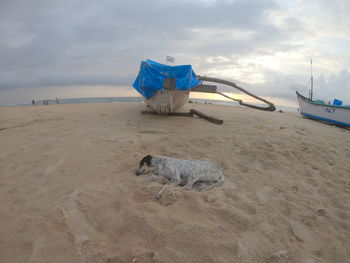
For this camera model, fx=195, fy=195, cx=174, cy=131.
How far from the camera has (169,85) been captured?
7.45m

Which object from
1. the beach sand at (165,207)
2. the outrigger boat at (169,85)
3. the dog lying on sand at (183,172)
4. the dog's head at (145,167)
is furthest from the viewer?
the outrigger boat at (169,85)

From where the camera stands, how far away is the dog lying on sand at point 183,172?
3.31m

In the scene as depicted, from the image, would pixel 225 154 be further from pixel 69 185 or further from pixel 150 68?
pixel 150 68

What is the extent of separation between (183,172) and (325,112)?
14001 millimetres

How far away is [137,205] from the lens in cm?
258

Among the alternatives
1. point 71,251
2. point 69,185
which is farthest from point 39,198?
point 71,251

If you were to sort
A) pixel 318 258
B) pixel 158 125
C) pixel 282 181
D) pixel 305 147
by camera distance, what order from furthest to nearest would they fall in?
pixel 158 125 < pixel 305 147 < pixel 282 181 < pixel 318 258

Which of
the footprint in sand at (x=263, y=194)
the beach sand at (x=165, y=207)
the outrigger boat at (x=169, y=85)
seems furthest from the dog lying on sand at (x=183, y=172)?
the outrigger boat at (x=169, y=85)

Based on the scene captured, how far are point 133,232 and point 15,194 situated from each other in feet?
6.52

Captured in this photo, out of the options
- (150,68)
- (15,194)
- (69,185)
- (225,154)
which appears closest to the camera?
(15,194)

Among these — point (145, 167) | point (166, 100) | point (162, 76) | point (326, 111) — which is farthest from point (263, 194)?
point (326, 111)

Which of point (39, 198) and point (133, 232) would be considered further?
point (39, 198)

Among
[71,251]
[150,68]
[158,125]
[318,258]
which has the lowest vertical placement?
[318,258]

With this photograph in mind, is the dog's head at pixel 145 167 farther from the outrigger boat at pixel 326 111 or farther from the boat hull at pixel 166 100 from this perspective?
the outrigger boat at pixel 326 111
